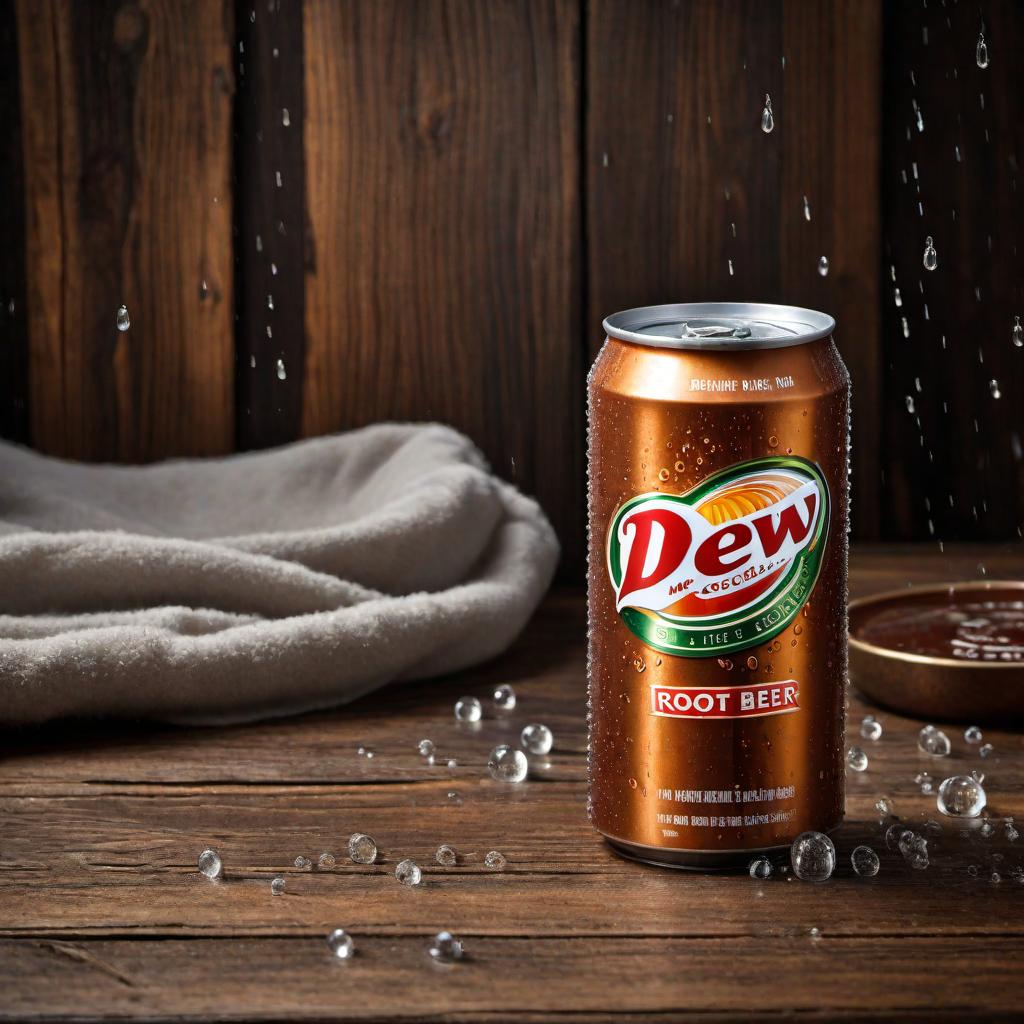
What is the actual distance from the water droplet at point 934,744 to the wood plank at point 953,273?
1.77 feet

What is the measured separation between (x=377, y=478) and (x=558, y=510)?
0.21 meters

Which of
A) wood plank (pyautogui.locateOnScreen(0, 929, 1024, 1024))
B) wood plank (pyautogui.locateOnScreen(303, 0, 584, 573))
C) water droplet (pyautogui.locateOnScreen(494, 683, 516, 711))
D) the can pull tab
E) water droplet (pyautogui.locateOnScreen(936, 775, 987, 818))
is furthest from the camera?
wood plank (pyautogui.locateOnScreen(303, 0, 584, 573))

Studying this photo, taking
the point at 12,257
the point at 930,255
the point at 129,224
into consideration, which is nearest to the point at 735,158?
the point at 930,255

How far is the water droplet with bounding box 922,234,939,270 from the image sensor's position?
4.98 ft

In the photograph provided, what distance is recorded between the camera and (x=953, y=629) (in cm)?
117

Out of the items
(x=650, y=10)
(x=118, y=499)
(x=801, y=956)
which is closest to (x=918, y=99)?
(x=650, y=10)

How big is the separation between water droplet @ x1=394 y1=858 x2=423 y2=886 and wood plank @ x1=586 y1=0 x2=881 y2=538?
0.75 meters

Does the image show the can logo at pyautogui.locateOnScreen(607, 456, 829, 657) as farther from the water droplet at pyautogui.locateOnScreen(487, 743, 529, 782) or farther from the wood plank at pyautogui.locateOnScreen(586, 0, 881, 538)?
the wood plank at pyautogui.locateOnScreen(586, 0, 881, 538)

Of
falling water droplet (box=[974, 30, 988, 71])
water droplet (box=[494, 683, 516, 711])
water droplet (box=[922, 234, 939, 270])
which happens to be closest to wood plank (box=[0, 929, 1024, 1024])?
water droplet (box=[494, 683, 516, 711])

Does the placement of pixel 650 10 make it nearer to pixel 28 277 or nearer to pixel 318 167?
pixel 318 167

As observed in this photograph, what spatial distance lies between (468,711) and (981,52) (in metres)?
0.85

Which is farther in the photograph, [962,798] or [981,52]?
[981,52]

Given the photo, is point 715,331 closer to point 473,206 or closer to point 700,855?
point 700,855

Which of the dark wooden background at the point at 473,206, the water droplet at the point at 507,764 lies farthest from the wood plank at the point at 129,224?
the water droplet at the point at 507,764
